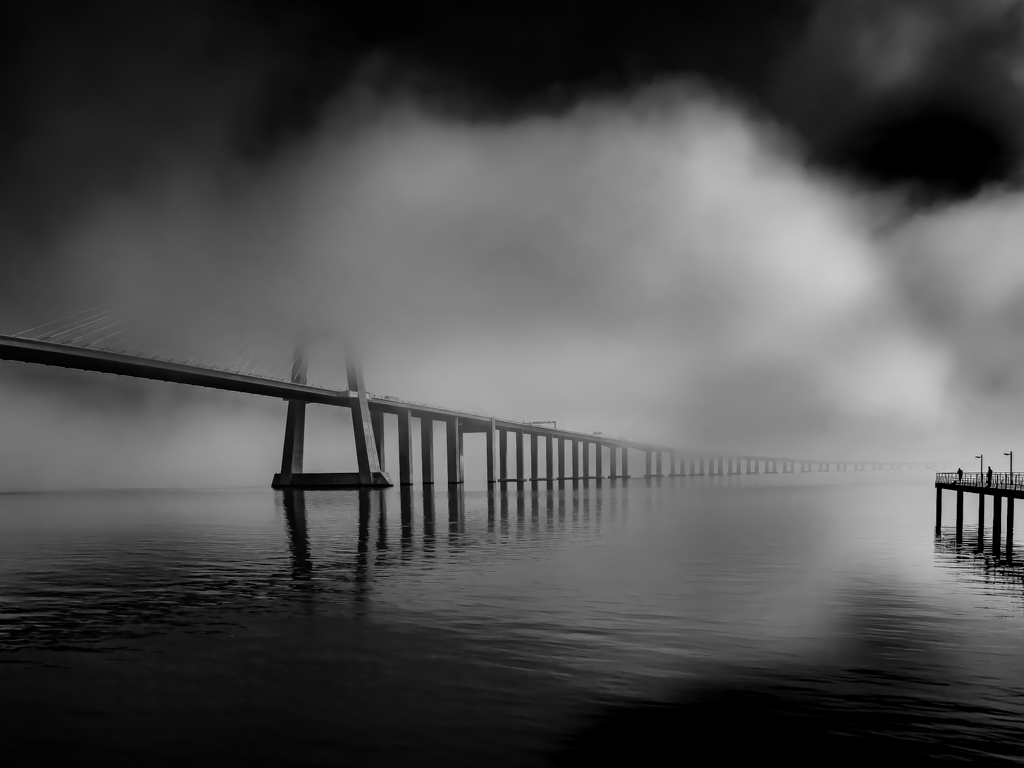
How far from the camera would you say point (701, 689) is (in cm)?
1303

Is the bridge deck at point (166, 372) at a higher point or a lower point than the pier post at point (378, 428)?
higher

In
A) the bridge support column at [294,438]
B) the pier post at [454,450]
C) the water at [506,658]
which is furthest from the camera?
the pier post at [454,450]

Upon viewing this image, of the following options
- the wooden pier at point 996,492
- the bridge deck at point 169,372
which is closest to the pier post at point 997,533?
the wooden pier at point 996,492

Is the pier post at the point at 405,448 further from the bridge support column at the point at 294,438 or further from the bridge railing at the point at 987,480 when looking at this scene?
the bridge railing at the point at 987,480

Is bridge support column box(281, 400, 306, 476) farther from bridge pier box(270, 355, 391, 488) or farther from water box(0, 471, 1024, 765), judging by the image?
water box(0, 471, 1024, 765)

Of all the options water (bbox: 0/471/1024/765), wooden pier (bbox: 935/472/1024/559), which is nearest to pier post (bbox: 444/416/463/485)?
wooden pier (bbox: 935/472/1024/559)

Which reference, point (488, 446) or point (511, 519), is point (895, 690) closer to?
point (511, 519)

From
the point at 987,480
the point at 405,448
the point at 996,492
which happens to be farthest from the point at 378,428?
the point at 996,492

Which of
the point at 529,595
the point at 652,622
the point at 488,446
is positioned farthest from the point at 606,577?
the point at 488,446

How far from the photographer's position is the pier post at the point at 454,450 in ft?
465

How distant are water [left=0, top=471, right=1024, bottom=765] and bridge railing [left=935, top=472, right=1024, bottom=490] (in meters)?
10.4

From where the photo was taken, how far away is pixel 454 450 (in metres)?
144

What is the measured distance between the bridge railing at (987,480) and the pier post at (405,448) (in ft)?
261

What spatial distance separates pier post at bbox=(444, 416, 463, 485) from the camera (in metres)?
142
